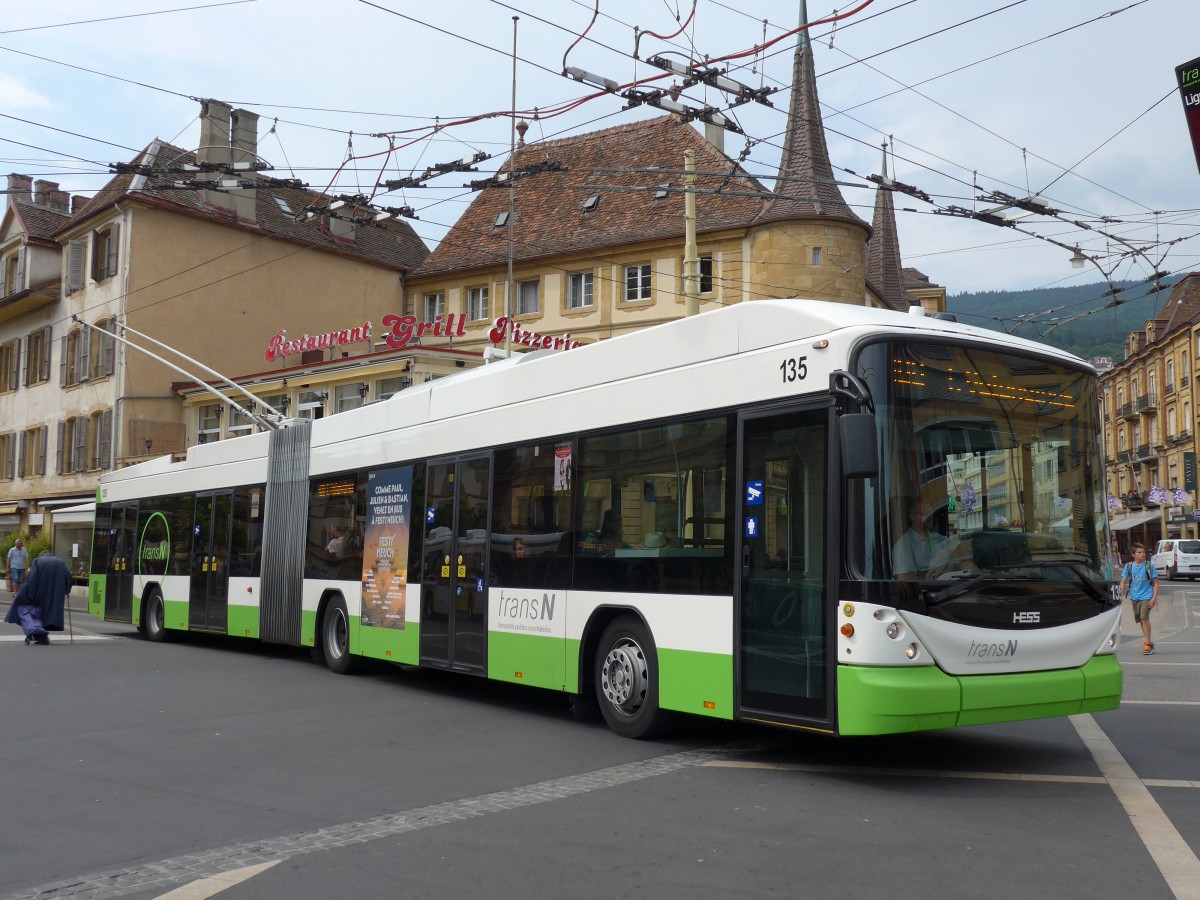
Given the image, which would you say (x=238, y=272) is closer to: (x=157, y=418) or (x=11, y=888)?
(x=157, y=418)

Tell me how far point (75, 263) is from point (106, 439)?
758 cm

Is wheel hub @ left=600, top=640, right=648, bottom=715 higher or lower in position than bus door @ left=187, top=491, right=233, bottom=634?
lower

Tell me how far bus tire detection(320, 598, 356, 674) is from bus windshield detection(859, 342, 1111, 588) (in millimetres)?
8611

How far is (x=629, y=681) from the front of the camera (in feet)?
31.0

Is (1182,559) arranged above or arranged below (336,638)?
above

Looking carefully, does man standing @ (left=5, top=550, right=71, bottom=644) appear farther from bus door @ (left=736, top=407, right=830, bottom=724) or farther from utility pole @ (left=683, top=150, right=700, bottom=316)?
bus door @ (left=736, top=407, right=830, bottom=724)

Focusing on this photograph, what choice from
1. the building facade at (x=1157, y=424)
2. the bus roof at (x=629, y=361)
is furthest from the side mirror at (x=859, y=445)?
the building facade at (x=1157, y=424)

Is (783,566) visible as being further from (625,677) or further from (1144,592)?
(1144,592)

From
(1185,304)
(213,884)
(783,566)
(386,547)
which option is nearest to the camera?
(213,884)

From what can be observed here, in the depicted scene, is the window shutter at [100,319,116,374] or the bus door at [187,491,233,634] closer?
the bus door at [187,491,233,634]

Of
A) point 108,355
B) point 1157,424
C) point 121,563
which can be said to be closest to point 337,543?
point 121,563

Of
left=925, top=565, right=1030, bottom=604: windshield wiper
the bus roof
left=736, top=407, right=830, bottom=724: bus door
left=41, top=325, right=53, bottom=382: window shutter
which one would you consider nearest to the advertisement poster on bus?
the bus roof

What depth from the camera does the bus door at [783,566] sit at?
7.60 m

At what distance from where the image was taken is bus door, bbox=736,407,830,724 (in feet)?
24.9
